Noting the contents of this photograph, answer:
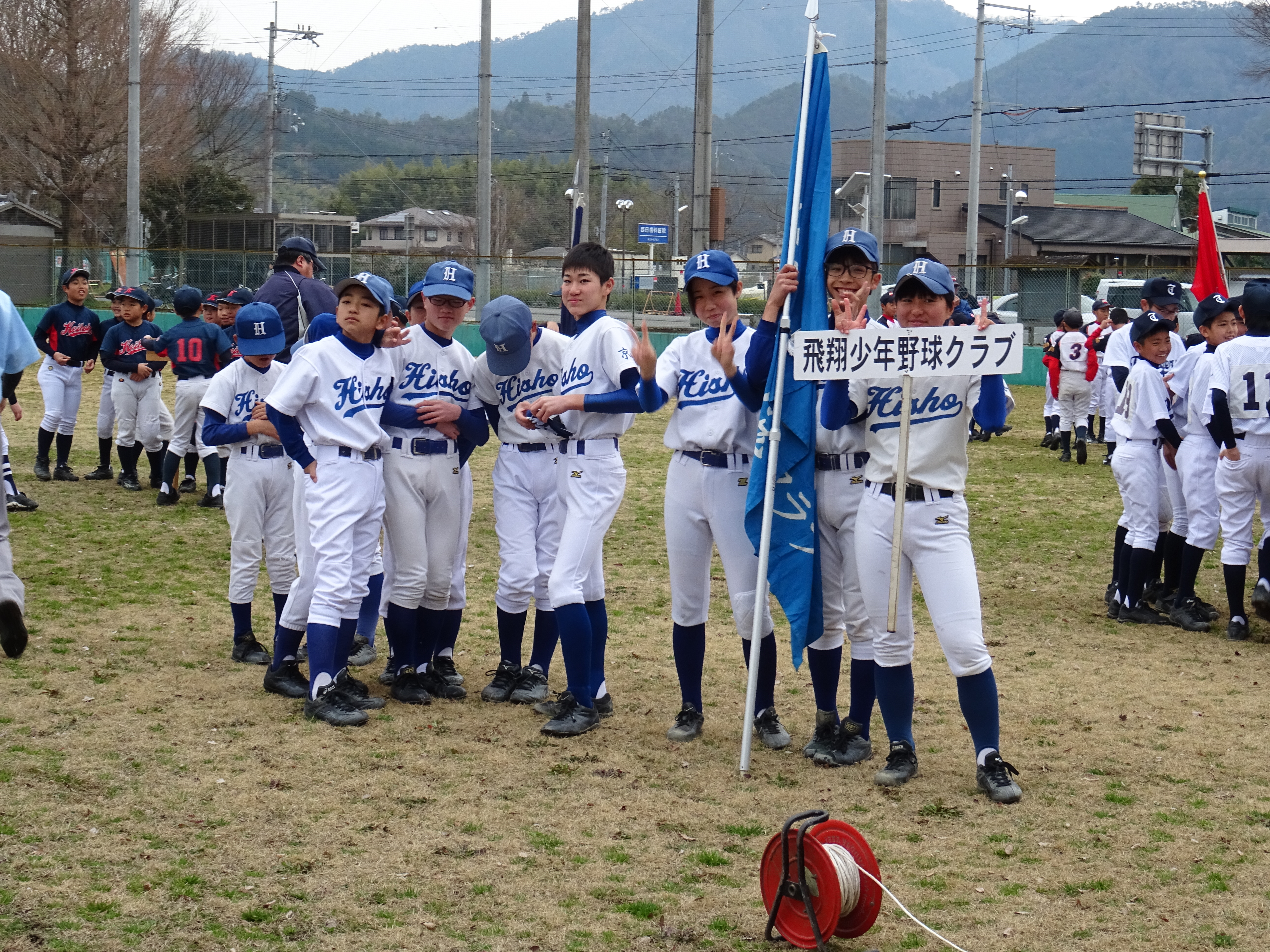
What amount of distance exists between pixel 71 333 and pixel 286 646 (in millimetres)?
8262

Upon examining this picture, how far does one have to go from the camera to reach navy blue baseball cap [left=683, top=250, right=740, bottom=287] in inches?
231

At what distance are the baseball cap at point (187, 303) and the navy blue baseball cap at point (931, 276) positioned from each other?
8.92 m

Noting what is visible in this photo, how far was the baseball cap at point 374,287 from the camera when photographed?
626 cm

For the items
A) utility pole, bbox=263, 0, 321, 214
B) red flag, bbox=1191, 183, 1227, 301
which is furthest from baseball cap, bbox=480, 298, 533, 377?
utility pole, bbox=263, 0, 321, 214

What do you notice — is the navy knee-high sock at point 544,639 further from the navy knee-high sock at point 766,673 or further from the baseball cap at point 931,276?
the baseball cap at point 931,276

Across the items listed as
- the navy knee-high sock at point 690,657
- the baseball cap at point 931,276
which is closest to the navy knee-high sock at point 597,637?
the navy knee-high sock at point 690,657

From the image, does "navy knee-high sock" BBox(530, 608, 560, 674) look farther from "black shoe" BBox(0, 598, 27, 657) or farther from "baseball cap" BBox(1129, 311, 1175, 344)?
"baseball cap" BBox(1129, 311, 1175, 344)

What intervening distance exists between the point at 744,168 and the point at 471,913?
194m

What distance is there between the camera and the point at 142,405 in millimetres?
13609

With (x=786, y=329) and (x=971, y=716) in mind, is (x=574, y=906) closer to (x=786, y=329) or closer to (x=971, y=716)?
(x=971, y=716)

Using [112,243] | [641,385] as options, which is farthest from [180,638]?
[112,243]

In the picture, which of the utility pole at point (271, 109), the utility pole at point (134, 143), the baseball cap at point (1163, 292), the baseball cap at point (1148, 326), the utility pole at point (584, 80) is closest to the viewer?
the baseball cap at point (1148, 326)

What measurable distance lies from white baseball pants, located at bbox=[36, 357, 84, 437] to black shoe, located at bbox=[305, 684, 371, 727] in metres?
8.92

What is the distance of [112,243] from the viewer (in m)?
56.1
